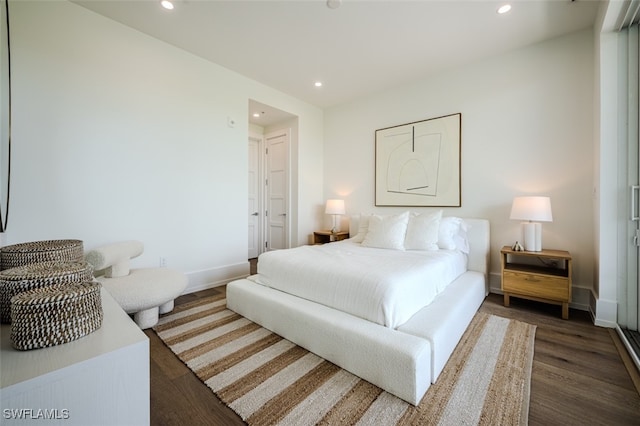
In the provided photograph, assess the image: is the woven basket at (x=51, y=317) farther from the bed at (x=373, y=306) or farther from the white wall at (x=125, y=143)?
the white wall at (x=125, y=143)

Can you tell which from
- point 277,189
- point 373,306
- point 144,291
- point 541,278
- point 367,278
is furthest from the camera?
point 277,189

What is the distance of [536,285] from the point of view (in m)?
2.48

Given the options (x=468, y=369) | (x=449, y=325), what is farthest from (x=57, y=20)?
(x=468, y=369)

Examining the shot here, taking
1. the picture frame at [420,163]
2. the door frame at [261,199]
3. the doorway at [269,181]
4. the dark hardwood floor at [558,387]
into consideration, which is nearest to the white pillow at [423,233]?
the picture frame at [420,163]

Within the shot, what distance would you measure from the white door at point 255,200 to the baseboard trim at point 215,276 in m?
1.43

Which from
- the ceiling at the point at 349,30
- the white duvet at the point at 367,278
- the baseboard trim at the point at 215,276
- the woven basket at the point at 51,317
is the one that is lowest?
the baseboard trim at the point at 215,276

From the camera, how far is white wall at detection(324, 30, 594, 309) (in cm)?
263

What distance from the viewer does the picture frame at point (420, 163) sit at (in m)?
3.38

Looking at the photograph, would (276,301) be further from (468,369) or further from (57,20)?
(57,20)

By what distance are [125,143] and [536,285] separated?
4357 millimetres

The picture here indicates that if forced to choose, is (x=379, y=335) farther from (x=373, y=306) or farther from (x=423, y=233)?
(x=423, y=233)

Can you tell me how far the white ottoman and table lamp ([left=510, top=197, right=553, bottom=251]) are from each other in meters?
3.37

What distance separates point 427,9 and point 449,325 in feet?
8.87

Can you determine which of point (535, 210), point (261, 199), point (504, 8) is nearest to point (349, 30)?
point (504, 8)
